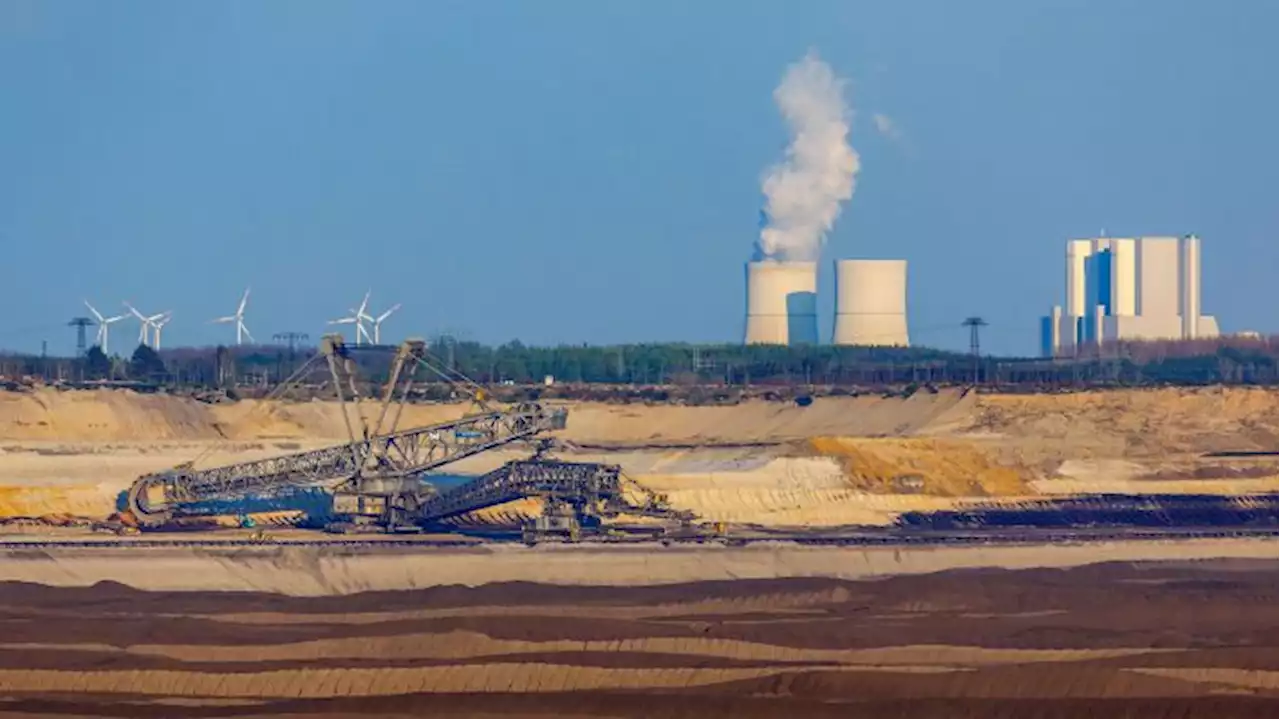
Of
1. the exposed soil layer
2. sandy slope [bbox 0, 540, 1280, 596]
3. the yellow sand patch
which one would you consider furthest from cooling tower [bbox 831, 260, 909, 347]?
the exposed soil layer

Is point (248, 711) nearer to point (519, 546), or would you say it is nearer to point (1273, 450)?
point (519, 546)

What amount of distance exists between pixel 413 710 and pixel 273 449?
199ft

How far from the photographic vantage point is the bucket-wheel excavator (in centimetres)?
8288

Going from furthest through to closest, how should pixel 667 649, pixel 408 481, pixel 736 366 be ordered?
pixel 736 366, pixel 408 481, pixel 667 649

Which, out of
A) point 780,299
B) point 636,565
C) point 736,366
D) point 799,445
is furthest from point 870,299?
point 636,565

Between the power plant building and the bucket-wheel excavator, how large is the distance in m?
91.2

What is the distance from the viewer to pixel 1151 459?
110 meters

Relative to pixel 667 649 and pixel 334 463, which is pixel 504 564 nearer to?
pixel 334 463

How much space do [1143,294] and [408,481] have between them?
97668 mm

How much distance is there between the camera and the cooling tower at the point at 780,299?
142 meters

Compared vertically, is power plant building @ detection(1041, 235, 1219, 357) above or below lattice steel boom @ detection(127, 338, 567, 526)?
above

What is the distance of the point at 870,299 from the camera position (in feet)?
455

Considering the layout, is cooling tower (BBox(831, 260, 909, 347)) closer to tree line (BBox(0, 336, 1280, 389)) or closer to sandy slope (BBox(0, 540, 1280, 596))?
tree line (BBox(0, 336, 1280, 389))

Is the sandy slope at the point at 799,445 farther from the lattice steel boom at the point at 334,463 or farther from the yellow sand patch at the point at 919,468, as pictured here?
the lattice steel boom at the point at 334,463
